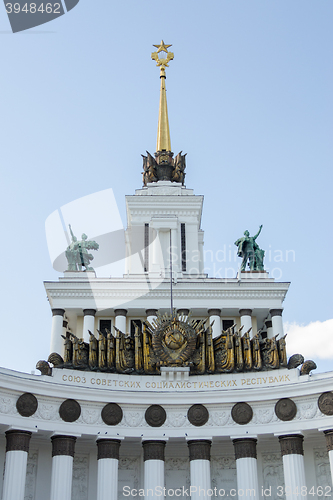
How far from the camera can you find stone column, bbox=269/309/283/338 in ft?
138

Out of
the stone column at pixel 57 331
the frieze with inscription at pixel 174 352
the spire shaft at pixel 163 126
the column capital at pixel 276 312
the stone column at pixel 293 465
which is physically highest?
the spire shaft at pixel 163 126

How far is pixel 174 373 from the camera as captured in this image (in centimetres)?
2944

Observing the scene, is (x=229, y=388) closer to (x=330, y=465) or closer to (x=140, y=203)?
(x=330, y=465)

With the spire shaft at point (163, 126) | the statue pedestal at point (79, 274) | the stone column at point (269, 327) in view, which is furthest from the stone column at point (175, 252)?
A: the spire shaft at point (163, 126)

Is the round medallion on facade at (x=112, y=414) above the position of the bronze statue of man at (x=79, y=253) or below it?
below

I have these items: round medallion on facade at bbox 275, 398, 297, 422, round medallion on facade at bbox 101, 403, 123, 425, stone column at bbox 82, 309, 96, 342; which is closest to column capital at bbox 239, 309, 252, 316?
stone column at bbox 82, 309, 96, 342

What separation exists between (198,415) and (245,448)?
2422 mm

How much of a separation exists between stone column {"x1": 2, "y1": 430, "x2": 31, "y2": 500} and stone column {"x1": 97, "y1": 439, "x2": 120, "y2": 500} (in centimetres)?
310

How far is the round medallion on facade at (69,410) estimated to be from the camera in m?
27.5

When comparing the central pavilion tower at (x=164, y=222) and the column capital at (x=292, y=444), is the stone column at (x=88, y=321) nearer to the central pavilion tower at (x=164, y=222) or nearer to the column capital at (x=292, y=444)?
the central pavilion tower at (x=164, y=222)

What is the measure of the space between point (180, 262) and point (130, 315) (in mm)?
6402

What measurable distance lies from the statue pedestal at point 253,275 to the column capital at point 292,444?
58.8 ft

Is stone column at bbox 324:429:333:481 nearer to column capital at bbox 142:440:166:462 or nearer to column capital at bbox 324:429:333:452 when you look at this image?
column capital at bbox 324:429:333:452

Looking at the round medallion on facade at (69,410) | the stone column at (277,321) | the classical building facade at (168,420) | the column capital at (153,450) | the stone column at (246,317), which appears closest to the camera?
the classical building facade at (168,420)
